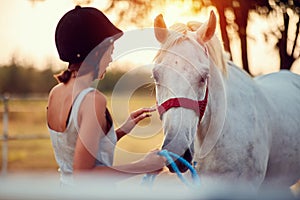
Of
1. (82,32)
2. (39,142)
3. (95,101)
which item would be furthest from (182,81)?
(39,142)

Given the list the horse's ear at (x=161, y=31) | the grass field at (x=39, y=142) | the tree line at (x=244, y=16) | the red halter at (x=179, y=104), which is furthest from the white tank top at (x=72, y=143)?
the grass field at (x=39, y=142)

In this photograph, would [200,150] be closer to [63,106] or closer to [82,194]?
[63,106]

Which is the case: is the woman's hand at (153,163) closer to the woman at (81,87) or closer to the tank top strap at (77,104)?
the woman at (81,87)

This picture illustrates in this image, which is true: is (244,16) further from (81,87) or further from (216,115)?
(81,87)

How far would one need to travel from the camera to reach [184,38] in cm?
297

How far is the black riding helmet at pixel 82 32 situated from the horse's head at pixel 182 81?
776 millimetres

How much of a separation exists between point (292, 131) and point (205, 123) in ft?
3.07

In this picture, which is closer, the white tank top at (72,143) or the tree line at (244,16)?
the white tank top at (72,143)

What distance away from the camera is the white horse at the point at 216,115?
2.73 meters

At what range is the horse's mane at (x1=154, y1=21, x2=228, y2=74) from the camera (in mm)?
2971

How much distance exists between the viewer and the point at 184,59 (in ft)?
9.32

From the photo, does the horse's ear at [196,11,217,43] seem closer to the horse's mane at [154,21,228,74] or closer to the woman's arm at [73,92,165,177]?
the horse's mane at [154,21,228,74]

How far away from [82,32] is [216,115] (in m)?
1.32

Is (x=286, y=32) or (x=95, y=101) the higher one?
(x=95, y=101)
